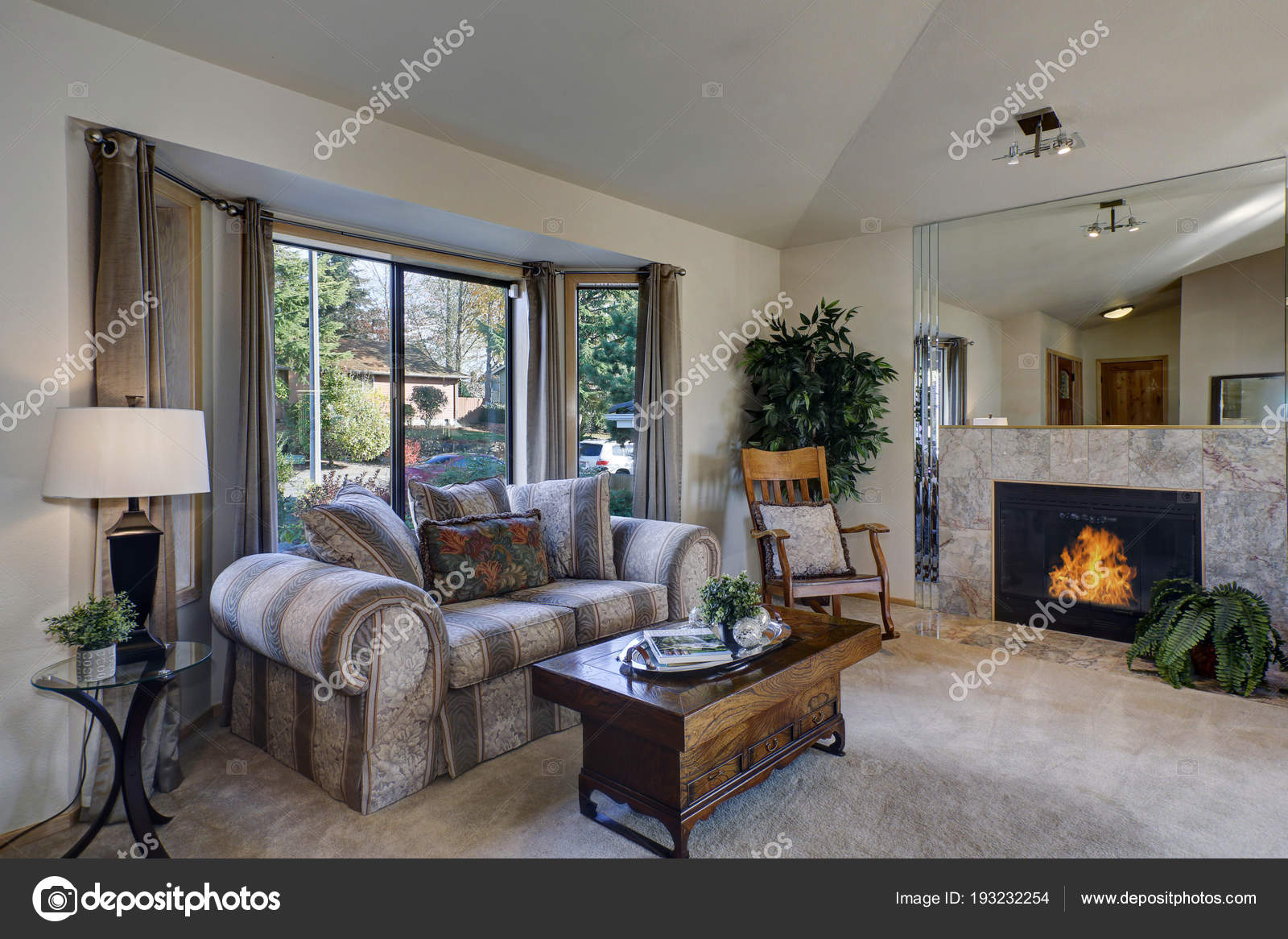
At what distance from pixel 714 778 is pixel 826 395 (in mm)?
3180

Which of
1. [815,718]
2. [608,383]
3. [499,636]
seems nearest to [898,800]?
[815,718]

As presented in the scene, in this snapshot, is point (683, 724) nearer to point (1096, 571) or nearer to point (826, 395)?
point (826, 395)

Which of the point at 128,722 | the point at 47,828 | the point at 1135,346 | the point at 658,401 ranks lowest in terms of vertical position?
the point at 47,828

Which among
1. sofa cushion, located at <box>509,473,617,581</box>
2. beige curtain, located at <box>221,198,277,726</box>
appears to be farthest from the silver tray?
beige curtain, located at <box>221,198,277,726</box>

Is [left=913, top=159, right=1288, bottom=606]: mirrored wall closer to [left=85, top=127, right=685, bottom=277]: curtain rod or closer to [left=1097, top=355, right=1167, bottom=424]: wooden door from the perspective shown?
[left=1097, top=355, right=1167, bottom=424]: wooden door

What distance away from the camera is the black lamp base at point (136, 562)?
2230 mm

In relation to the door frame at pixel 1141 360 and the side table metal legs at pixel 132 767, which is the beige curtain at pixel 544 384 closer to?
the side table metal legs at pixel 132 767

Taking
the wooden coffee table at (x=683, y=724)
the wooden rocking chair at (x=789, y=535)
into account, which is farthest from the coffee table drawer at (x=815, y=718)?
the wooden rocking chair at (x=789, y=535)

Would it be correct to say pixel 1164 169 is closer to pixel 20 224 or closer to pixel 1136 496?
pixel 1136 496

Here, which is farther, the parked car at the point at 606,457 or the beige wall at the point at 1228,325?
the parked car at the point at 606,457

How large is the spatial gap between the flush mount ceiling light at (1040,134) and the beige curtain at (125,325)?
3636mm

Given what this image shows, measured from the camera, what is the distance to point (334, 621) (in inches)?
83.8

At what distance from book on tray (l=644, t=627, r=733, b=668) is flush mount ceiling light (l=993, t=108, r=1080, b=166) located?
111 inches
